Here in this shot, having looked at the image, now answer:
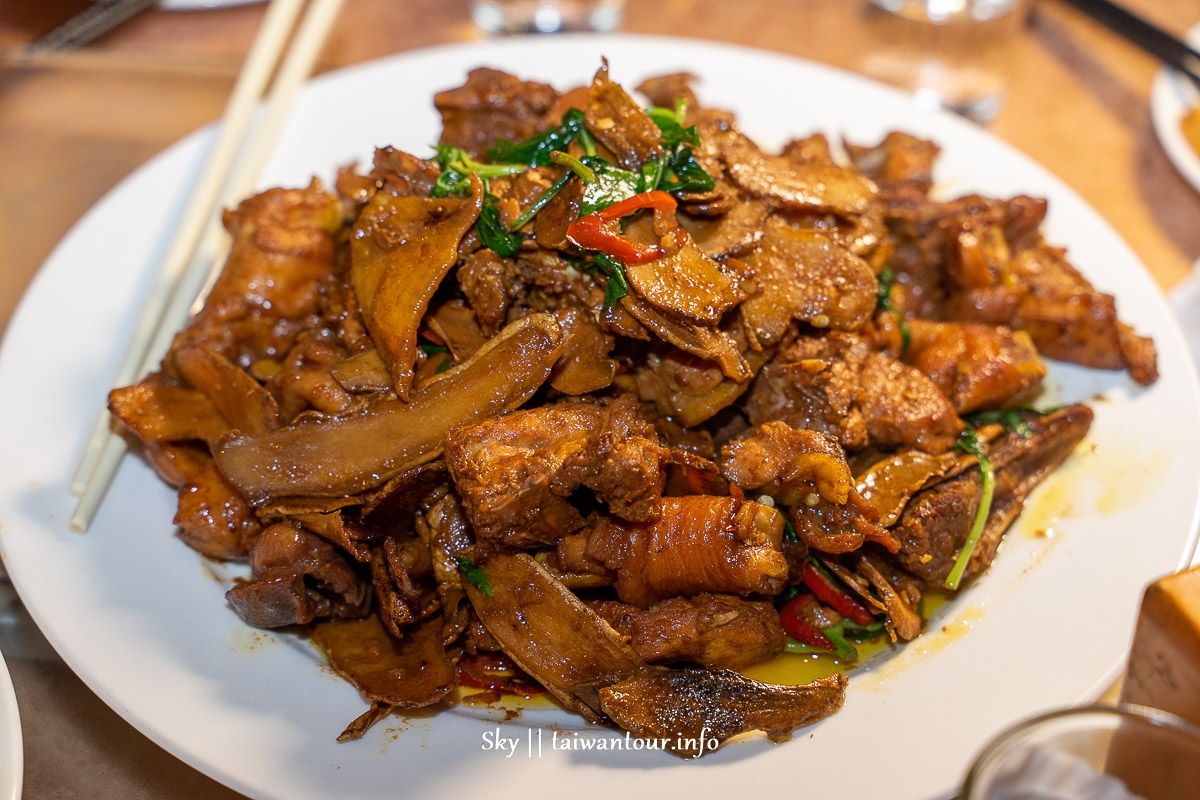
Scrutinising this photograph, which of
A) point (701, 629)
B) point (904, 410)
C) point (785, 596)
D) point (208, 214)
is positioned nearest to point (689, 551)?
point (701, 629)

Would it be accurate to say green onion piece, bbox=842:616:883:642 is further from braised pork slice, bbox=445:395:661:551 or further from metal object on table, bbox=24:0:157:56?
metal object on table, bbox=24:0:157:56

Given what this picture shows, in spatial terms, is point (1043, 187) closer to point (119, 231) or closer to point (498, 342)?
point (498, 342)

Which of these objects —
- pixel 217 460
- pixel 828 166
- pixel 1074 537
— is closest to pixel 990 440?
pixel 1074 537

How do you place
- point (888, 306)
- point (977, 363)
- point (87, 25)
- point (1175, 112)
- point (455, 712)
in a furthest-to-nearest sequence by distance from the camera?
point (87, 25)
point (1175, 112)
point (888, 306)
point (977, 363)
point (455, 712)

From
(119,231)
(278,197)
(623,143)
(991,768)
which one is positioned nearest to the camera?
(991,768)

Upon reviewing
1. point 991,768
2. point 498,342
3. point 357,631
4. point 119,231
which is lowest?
point 357,631

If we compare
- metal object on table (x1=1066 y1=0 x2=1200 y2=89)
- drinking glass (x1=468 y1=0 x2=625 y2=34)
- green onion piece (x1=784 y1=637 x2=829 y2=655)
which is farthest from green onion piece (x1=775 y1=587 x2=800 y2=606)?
drinking glass (x1=468 y1=0 x2=625 y2=34)

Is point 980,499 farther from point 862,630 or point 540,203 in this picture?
point 540,203
